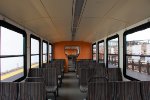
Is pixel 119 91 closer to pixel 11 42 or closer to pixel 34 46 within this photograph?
pixel 11 42

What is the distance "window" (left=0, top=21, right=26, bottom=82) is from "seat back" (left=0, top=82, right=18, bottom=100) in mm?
879

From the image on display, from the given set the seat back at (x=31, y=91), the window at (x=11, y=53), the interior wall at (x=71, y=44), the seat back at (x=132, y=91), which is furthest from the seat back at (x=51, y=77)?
the interior wall at (x=71, y=44)

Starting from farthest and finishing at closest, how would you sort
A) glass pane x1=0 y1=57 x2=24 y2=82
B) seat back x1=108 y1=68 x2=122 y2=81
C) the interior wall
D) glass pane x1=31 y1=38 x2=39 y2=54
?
the interior wall, glass pane x1=31 y1=38 x2=39 y2=54, seat back x1=108 y1=68 x2=122 y2=81, glass pane x1=0 y1=57 x2=24 y2=82

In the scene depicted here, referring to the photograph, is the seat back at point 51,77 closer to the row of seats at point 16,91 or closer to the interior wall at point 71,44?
the row of seats at point 16,91

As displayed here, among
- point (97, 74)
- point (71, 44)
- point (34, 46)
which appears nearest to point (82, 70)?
point (97, 74)

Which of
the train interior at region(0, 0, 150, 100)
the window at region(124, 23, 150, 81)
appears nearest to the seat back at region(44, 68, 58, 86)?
the train interior at region(0, 0, 150, 100)

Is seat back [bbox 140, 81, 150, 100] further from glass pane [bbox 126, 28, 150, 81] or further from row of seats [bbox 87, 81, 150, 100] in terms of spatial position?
glass pane [bbox 126, 28, 150, 81]

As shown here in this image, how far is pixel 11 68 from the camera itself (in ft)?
15.0

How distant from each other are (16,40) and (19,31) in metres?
0.29

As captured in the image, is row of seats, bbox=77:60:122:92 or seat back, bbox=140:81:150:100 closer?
seat back, bbox=140:81:150:100

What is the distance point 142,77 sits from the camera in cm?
451

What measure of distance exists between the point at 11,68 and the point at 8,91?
5.58 ft

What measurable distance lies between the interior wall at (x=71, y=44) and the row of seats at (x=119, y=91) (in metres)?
10.3

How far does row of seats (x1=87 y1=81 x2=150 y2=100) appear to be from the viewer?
9.77 feet
